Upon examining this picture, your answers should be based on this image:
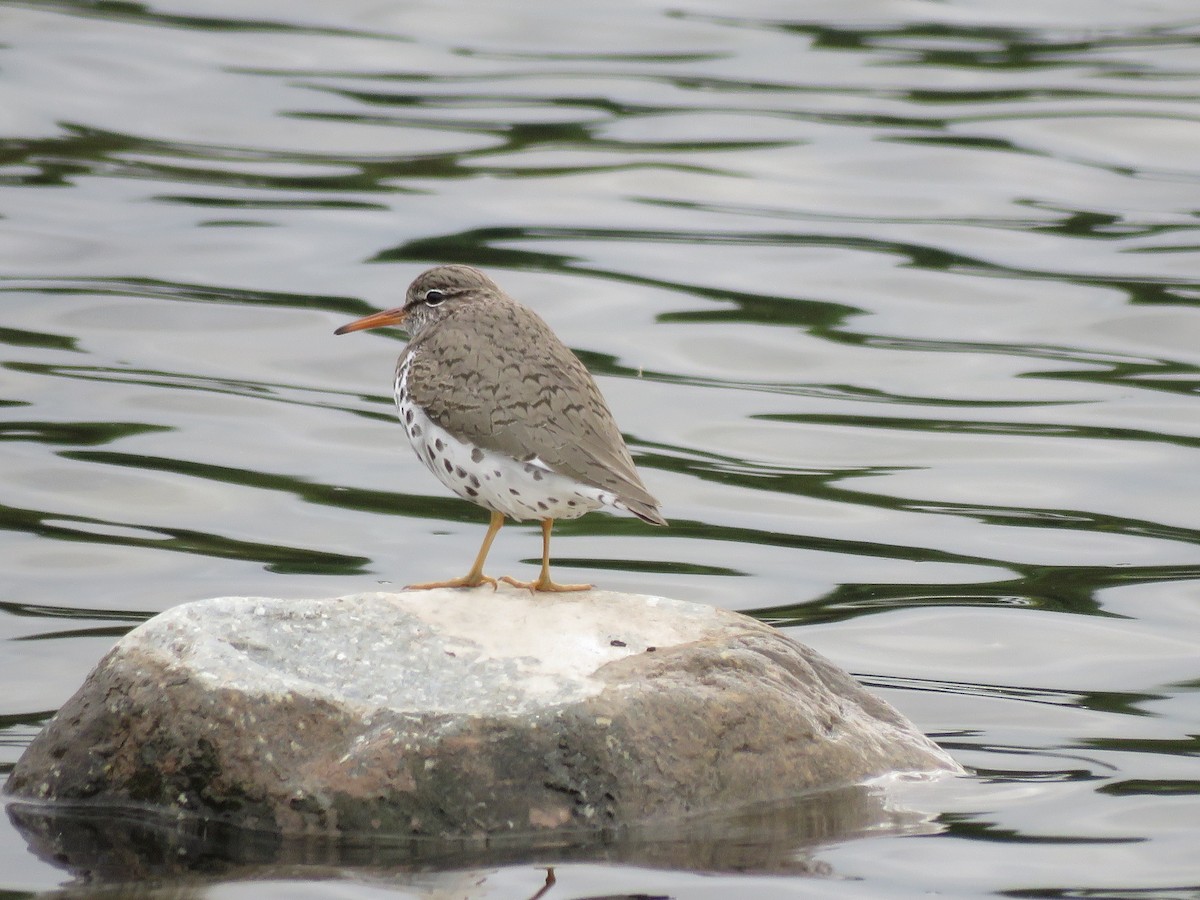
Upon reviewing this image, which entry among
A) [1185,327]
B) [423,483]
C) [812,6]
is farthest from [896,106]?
[423,483]

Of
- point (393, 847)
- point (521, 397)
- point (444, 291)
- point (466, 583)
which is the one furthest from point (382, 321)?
point (393, 847)

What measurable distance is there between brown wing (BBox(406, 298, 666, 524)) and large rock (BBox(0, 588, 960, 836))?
0.68 m

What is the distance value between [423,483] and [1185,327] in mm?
7094

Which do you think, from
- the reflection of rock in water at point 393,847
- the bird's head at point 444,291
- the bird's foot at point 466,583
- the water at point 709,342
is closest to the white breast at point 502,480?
the bird's foot at point 466,583

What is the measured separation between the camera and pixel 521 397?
26.3 ft

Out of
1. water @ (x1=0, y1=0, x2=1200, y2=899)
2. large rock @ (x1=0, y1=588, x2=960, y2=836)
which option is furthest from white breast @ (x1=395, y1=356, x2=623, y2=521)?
water @ (x1=0, y1=0, x2=1200, y2=899)

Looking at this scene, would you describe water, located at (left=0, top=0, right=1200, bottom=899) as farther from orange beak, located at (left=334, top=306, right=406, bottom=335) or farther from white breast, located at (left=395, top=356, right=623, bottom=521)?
orange beak, located at (left=334, top=306, right=406, bottom=335)

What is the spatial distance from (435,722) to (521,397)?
1.66 metres

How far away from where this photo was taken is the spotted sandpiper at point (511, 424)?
7777 mm

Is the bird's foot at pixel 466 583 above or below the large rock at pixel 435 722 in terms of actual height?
above

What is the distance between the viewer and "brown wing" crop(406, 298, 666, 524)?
778 centimetres

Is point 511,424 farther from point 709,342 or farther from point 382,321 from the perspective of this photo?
point 709,342

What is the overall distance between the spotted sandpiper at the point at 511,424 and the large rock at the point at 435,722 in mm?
523

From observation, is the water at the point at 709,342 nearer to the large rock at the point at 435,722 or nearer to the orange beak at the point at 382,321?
the large rock at the point at 435,722
